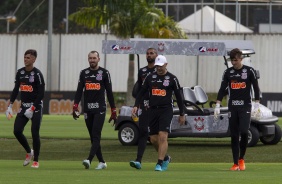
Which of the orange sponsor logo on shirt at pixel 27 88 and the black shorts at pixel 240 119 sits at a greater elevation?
the orange sponsor logo on shirt at pixel 27 88

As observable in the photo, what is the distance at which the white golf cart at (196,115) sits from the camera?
25.6 meters

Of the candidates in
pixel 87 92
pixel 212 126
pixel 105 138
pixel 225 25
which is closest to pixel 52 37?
pixel 225 25

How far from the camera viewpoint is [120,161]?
23219mm

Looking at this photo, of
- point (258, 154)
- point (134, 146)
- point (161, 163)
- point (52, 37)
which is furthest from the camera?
point (52, 37)

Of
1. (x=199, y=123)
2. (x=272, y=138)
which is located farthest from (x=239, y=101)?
(x=272, y=138)

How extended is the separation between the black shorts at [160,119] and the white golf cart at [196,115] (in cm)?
735

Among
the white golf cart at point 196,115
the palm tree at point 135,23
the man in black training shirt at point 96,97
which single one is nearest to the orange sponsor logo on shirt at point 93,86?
the man in black training shirt at point 96,97

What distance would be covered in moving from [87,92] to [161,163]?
6.25 feet

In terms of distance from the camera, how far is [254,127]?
25.5m

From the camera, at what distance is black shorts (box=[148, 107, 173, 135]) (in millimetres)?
18094

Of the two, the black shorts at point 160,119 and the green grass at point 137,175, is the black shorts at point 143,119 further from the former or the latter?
the green grass at point 137,175

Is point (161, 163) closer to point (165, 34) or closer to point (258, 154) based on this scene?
point (258, 154)

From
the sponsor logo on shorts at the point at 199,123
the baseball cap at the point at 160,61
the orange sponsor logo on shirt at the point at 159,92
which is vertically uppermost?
the baseball cap at the point at 160,61

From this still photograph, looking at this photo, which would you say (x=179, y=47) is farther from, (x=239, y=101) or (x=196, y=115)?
(x=239, y=101)
